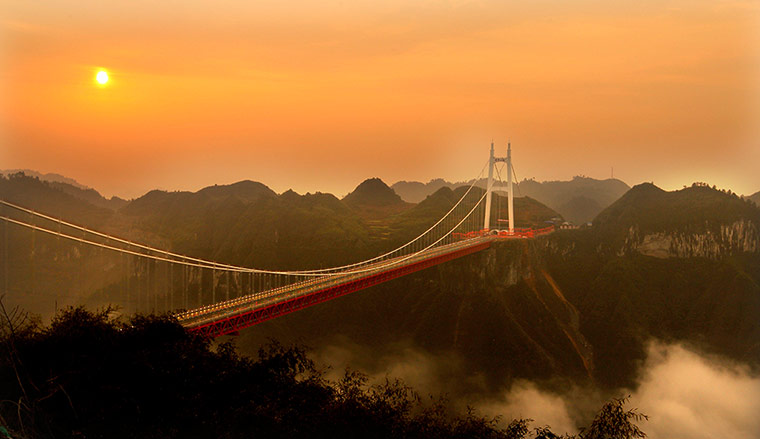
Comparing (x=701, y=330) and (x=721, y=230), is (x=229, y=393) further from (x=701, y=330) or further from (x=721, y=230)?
(x=721, y=230)

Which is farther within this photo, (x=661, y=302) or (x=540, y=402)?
(x=661, y=302)

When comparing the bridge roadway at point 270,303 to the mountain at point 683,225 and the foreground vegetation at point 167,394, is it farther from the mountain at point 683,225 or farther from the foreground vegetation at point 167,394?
the mountain at point 683,225

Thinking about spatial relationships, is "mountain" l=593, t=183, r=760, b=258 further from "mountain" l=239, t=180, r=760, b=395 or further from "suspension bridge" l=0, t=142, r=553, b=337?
"suspension bridge" l=0, t=142, r=553, b=337

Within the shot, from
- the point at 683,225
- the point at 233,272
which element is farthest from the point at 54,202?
the point at 683,225

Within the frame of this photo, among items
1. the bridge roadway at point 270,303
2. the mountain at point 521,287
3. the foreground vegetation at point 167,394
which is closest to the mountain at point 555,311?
the mountain at point 521,287

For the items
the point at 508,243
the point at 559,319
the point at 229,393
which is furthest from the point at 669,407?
the point at 229,393

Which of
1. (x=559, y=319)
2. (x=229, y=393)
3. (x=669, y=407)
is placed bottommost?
(x=669, y=407)
